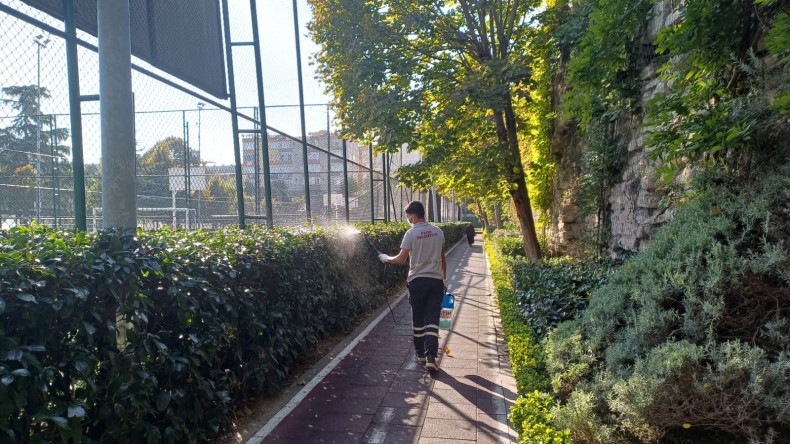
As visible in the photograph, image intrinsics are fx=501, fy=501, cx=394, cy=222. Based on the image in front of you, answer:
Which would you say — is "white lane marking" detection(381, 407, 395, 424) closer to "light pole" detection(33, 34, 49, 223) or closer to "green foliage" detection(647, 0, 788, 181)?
"green foliage" detection(647, 0, 788, 181)

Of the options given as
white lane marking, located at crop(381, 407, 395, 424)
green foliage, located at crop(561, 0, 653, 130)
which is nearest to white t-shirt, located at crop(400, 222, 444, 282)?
white lane marking, located at crop(381, 407, 395, 424)

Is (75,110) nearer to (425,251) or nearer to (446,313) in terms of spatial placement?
(425,251)

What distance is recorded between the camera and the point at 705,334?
3119 mm

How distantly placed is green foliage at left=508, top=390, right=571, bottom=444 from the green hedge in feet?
7.05

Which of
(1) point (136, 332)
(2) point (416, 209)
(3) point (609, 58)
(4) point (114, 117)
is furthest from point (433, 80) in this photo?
(1) point (136, 332)

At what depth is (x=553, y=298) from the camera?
5902 millimetres

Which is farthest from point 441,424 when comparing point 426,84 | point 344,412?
point 426,84

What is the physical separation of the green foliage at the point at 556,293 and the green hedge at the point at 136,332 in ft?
9.54

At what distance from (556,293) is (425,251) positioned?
1646 mm

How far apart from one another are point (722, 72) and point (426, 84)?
686cm

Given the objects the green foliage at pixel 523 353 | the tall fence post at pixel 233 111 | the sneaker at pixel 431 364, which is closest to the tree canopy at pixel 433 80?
the tall fence post at pixel 233 111

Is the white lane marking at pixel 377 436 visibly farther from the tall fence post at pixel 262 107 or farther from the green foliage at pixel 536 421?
the tall fence post at pixel 262 107

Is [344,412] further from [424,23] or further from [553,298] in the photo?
[424,23]

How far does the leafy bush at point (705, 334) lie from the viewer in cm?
273
